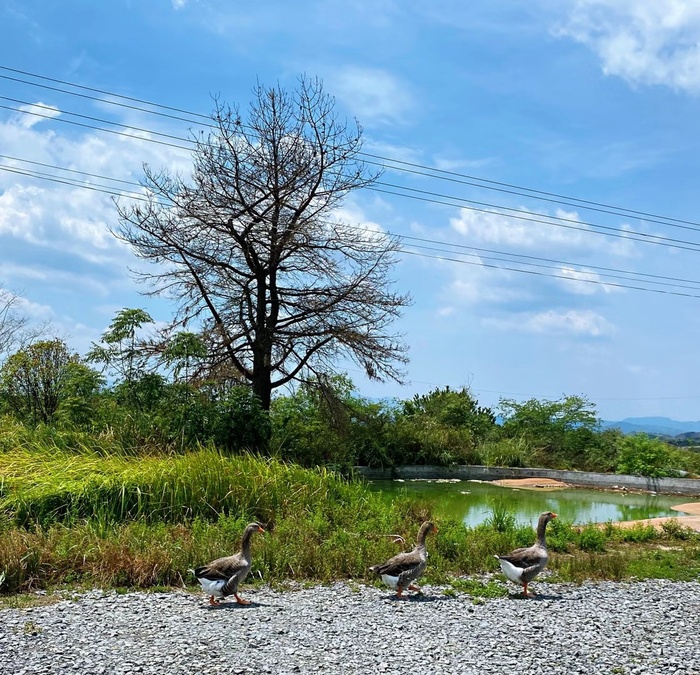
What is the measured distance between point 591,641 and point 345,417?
15828 mm

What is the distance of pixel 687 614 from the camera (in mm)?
7250

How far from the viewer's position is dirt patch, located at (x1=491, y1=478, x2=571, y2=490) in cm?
2240

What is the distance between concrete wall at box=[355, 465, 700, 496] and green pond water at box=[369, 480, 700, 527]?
3.09 ft

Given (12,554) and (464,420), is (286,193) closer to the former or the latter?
(464,420)

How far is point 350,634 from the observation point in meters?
6.17

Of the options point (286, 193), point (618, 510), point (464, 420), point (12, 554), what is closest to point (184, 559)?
point (12, 554)

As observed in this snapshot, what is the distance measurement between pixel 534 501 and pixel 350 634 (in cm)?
1306

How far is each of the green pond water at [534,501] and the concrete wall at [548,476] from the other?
0.94 meters

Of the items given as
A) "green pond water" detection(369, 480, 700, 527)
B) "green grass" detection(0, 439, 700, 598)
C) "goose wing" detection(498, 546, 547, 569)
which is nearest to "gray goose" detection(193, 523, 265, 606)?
"green grass" detection(0, 439, 700, 598)

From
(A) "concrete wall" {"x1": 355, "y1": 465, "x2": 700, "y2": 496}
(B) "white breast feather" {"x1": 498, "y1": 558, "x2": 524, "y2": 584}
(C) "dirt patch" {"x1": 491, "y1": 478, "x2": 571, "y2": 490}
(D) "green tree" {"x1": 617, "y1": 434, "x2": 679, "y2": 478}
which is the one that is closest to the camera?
(B) "white breast feather" {"x1": 498, "y1": 558, "x2": 524, "y2": 584}

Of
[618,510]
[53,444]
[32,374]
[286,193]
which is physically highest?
[286,193]

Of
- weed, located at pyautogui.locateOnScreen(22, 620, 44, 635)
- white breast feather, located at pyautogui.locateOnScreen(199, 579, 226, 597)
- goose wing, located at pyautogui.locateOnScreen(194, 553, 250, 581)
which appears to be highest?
goose wing, located at pyautogui.locateOnScreen(194, 553, 250, 581)

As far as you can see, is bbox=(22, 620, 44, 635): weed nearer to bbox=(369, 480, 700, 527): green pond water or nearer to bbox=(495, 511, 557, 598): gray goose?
bbox=(495, 511, 557, 598): gray goose

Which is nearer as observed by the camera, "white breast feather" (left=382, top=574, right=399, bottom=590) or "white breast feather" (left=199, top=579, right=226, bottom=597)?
"white breast feather" (left=199, top=579, right=226, bottom=597)
